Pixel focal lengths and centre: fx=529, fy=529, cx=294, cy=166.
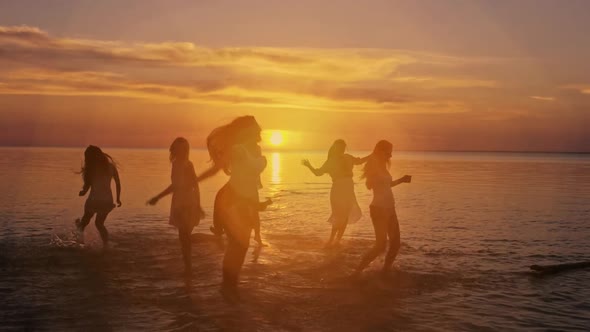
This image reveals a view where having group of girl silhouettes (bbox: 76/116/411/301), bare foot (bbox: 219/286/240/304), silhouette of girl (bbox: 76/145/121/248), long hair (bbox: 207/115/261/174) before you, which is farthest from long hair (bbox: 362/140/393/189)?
silhouette of girl (bbox: 76/145/121/248)

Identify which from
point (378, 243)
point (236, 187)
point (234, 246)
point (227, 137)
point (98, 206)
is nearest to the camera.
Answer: point (236, 187)

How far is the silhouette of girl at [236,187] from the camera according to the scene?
7742mm

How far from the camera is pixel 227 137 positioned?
8.02m

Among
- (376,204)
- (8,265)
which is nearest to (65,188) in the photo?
(8,265)

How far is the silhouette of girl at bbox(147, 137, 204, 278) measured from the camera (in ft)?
30.0

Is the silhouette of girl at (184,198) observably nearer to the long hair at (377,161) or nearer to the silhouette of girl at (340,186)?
the long hair at (377,161)

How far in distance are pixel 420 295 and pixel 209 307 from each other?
3394 millimetres

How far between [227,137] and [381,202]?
10.1 feet

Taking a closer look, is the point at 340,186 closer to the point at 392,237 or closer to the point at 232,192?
the point at 392,237

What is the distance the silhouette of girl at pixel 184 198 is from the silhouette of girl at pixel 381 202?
10.0 ft

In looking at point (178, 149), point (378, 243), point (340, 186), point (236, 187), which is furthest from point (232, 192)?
point (340, 186)

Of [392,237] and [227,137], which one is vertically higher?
[227,137]

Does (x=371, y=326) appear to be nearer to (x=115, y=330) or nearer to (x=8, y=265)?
(x=115, y=330)

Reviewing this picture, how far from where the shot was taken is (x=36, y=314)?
287 inches
